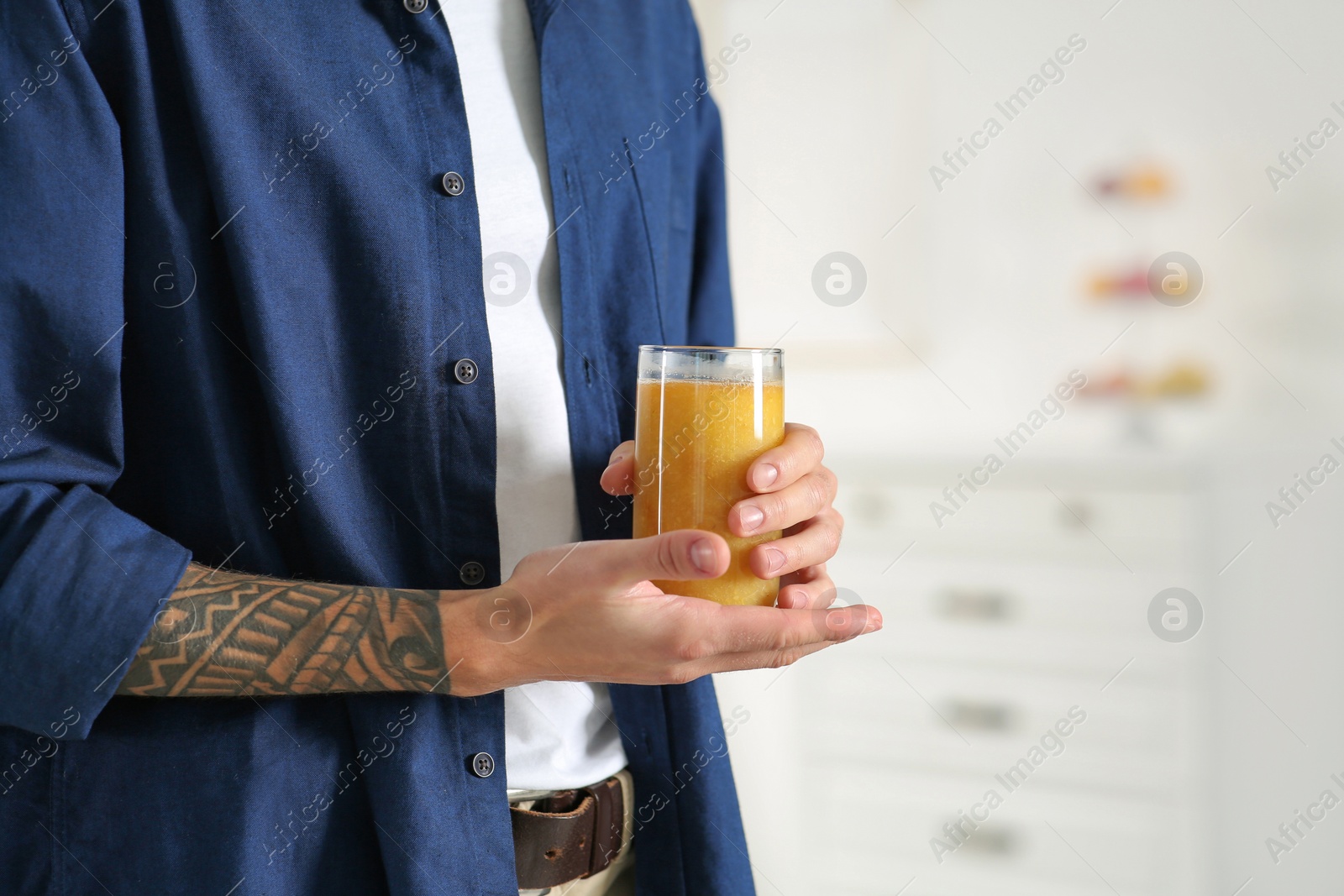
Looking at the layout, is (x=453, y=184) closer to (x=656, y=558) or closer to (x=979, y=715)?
(x=656, y=558)

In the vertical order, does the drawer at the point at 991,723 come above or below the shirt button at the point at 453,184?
below

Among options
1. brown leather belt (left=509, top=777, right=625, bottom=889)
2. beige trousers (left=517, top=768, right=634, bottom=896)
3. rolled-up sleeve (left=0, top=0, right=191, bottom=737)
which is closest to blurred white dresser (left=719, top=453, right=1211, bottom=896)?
beige trousers (left=517, top=768, right=634, bottom=896)

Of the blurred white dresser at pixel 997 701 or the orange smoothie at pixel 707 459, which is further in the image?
the blurred white dresser at pixel 997 701

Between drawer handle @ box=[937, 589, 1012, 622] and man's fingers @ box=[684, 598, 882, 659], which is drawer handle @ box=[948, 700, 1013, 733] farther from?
man's fingers @ box=[684, 598, 882, 659]

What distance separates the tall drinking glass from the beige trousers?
0.96ft

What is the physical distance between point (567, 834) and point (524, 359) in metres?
0.46

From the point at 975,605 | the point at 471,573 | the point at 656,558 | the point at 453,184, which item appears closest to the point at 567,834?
the point at 471,573

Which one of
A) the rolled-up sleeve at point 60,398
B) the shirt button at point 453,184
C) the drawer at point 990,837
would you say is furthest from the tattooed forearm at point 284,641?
the drawer at point 990,837

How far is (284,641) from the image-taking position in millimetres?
710

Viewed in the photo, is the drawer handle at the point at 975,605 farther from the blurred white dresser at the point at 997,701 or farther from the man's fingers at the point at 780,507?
the man's fingers at the point at 780,507

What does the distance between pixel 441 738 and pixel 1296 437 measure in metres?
1.52

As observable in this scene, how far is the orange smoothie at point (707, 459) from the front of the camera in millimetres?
775

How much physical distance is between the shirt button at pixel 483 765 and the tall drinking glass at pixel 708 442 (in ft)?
0.73

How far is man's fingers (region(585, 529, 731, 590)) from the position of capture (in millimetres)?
621
